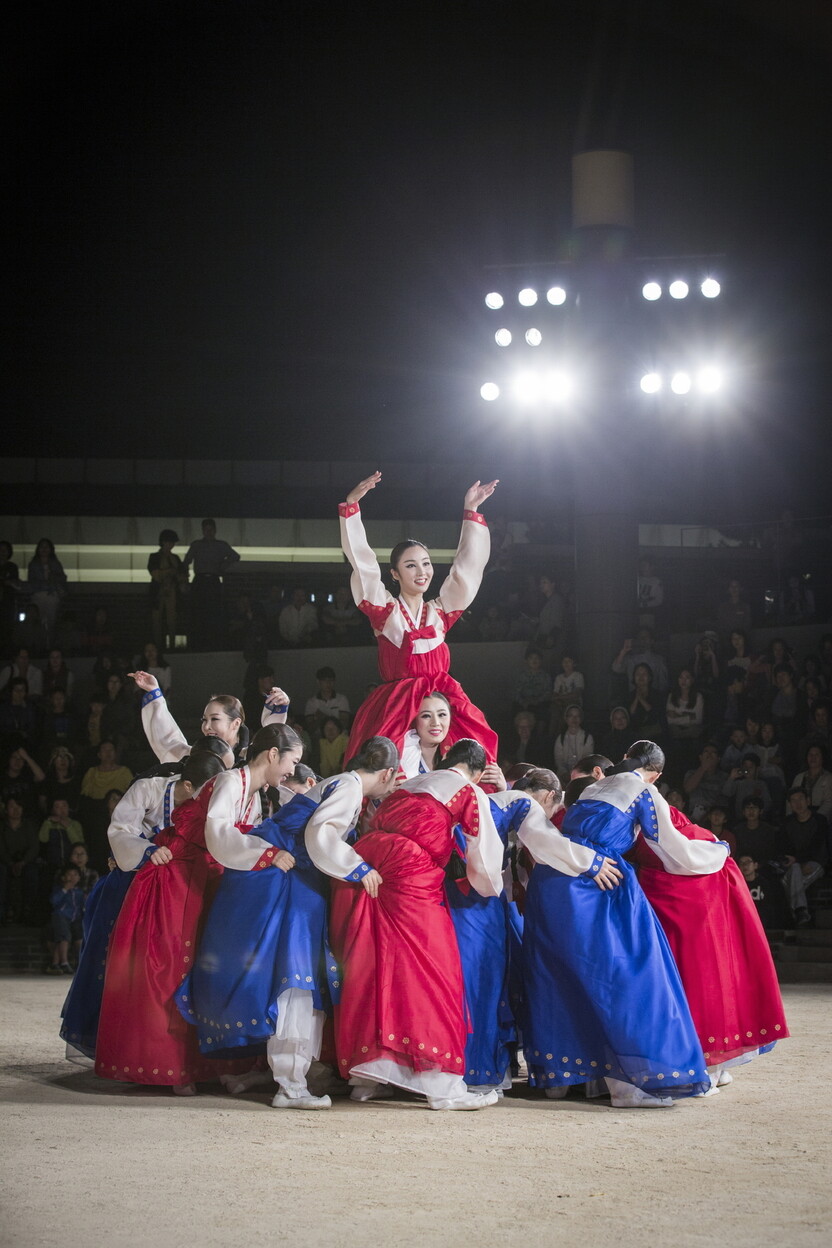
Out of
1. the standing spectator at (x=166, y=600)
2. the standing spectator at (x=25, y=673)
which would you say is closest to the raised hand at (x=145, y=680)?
the standing spectator at (x=25, y=673)

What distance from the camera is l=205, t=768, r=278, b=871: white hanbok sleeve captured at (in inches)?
216

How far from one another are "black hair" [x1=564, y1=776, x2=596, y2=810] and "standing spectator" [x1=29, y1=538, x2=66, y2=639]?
9.32 metres

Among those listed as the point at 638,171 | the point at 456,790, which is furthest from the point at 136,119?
the point at 456,790

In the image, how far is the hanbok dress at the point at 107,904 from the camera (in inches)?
239

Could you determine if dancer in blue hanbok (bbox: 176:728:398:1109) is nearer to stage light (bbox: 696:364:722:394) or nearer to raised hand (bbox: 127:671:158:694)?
raised hand (bbox: 127:671:158:694)

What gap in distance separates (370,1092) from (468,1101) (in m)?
0.41

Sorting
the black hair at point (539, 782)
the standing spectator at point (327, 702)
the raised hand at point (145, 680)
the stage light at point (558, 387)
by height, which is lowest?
the black hair at point (539, 782)

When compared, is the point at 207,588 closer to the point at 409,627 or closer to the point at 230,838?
the point at 409,627

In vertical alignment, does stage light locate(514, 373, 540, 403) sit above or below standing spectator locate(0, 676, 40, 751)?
above

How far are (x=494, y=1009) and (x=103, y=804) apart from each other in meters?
6.43

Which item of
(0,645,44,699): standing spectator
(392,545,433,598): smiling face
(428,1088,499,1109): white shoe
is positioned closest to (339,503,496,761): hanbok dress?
(392,545,433,598): smiling face

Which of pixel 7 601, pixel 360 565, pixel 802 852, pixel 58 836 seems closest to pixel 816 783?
pixel 802 852

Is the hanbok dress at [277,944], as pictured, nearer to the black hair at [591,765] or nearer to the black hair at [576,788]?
the black hair at [576,788]

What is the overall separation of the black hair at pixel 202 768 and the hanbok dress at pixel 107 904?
0.21m
